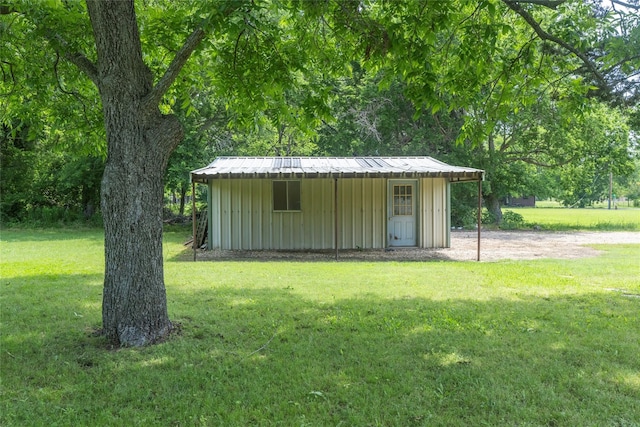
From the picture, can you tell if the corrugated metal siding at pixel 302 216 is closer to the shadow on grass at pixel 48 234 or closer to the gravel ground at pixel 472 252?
the gravel ground at pixel 472 252

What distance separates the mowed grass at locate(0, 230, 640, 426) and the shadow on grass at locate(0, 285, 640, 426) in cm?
1

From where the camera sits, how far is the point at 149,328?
4.44 meters

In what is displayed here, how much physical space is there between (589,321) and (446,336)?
72.9 inches

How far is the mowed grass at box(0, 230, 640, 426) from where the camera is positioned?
3.10 m

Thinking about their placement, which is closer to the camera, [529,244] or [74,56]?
[74,56]

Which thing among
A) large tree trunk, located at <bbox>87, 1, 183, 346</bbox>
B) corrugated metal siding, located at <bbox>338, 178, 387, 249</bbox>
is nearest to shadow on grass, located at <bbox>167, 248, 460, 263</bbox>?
corrugated metal siding, located at <bbox>338, 178, 387, 249</bbox>

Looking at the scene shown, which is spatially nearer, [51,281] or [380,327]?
[380,327]

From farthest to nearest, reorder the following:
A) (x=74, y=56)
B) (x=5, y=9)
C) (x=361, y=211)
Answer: (x=361, y=211) < (x=5, y=9) < (x=74, y=56)

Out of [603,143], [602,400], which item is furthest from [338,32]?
[603,143]

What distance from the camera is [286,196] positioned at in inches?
522

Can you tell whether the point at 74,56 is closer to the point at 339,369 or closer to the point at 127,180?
the point at 127,180

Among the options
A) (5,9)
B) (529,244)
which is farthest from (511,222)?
(5,9)

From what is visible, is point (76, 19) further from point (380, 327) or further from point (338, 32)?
point (380, 327)

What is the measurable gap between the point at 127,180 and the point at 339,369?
99.1 inches
